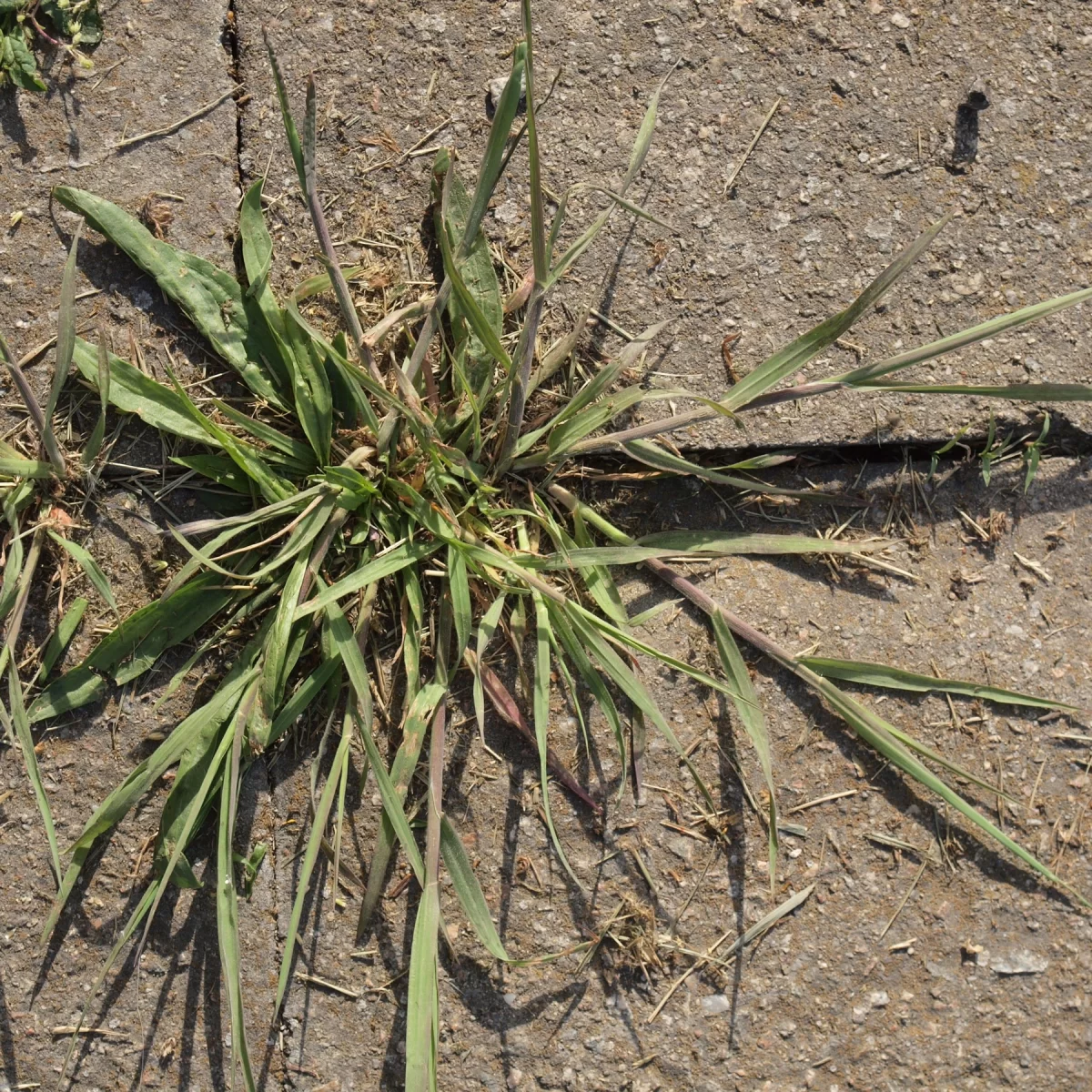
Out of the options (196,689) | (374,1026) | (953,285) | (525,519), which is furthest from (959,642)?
(196,689)

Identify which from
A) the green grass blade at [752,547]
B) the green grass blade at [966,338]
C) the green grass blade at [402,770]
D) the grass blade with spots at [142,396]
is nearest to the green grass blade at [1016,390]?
the green grass blade at [966,338]

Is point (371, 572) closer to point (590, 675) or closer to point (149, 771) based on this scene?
point (590, 675)

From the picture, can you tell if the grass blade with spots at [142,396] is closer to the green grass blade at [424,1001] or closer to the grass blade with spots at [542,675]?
the grass blade with spots at [542,675]

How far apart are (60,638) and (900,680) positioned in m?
1.36

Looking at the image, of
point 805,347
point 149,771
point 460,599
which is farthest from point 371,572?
point 805,347

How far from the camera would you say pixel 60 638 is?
149 centimetres

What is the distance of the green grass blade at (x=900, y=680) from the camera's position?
152 cm

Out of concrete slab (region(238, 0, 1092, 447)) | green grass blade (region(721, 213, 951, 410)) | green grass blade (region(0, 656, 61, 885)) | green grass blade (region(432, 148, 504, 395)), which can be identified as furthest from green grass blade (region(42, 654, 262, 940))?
green grass blade (region(721, 213, 951, 410))

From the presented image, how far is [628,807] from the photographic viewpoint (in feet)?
5.05

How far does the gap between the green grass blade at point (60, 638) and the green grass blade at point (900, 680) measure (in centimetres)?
117

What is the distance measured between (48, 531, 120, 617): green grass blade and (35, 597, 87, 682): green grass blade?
0.06 m

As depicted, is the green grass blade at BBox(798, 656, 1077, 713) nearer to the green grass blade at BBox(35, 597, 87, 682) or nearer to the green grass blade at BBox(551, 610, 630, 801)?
the green grass blade at BBox(551, 610, 630, 801)

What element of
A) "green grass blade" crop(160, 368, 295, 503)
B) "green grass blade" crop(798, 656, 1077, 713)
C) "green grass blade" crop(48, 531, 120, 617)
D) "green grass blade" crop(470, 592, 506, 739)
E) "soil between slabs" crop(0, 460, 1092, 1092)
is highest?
"green grass blade" crop(160, 368, 295, 503)

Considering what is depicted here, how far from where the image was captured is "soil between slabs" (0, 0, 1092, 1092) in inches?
59.7
